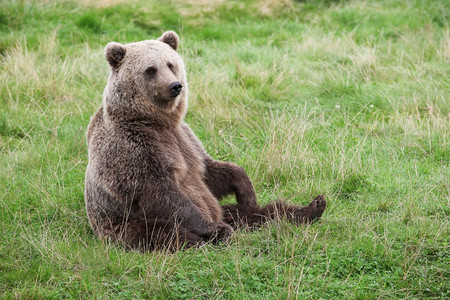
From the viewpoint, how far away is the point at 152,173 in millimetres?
4738

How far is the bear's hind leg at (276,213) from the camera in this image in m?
5.01

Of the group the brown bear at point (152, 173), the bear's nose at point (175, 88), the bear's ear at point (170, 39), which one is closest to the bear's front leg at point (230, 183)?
the brown bear at point (152, 173)

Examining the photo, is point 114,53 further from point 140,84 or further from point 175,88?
point 175,88

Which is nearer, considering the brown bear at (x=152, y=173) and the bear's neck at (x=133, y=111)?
the brown bear at (x=152, y=173)

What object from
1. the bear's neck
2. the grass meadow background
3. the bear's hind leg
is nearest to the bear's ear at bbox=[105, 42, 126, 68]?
the bear's neck

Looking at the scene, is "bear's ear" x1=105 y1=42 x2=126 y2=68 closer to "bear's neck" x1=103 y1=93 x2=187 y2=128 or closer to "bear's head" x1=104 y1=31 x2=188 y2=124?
"bear's head" x1=104 y1=31 x2=188 y2=124

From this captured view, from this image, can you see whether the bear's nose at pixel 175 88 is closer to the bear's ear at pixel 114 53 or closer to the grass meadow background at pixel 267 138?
the bear's ear at pixel 114 53

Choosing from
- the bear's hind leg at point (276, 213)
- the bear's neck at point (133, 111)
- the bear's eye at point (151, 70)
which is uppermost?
the bear's eye at point (151, 70)

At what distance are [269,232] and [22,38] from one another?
7.42 meters

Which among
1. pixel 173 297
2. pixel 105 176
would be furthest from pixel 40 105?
pixel 173 297

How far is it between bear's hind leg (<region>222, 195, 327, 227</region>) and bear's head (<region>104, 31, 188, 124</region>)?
1.18 metres

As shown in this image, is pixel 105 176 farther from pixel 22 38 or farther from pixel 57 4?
pixel 57 4

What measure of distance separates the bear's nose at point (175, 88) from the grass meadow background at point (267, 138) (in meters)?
1.37

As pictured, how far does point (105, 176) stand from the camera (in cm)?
488
